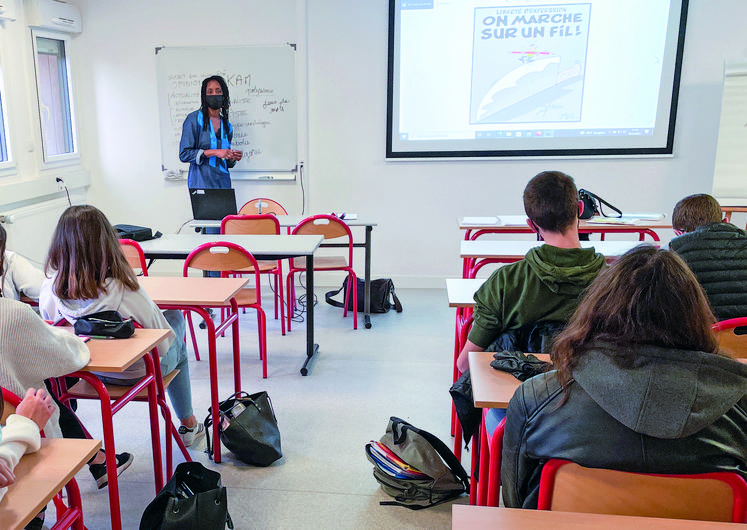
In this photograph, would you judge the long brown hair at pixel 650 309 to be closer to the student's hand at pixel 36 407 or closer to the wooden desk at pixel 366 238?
the student's hand at pixel 36 407

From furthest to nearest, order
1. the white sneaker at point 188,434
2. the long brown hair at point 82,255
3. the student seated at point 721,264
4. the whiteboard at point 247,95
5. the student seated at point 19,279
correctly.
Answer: the whiteboard at point 247,95 → the white sneaker at point 188,434 → the student seated at point 19,279 → the student seated at point 721,264 → the long brown hair at point 82,255

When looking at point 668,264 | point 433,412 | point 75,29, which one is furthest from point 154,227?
point 668,264

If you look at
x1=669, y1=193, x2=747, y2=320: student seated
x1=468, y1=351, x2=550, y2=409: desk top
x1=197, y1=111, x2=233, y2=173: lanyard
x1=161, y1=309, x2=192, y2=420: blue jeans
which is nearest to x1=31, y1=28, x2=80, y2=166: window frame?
x1=197, y1=111, x2=233, y2=173: lanyard

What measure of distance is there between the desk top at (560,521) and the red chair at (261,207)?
3.91 metres

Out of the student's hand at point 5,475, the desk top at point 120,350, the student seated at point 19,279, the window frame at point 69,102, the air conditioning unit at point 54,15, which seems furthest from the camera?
the window frame at point 69,102

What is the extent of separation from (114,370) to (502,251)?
2161mm

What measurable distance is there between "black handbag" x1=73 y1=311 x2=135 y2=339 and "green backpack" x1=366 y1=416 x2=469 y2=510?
1027mm

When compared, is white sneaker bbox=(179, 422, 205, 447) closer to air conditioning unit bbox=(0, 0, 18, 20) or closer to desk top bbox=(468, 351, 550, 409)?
desk top bbox=(468, 351, 550, 409)

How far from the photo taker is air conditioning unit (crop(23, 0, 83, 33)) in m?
4.52

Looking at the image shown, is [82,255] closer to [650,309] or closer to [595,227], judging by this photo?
[650,309]

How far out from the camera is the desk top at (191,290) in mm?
2340

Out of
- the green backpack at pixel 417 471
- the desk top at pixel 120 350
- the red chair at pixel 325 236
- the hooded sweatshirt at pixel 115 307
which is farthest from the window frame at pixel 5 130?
the green backpack at pixel 417 471

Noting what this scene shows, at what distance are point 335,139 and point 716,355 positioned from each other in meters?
4.41

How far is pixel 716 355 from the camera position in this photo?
1.00 m
